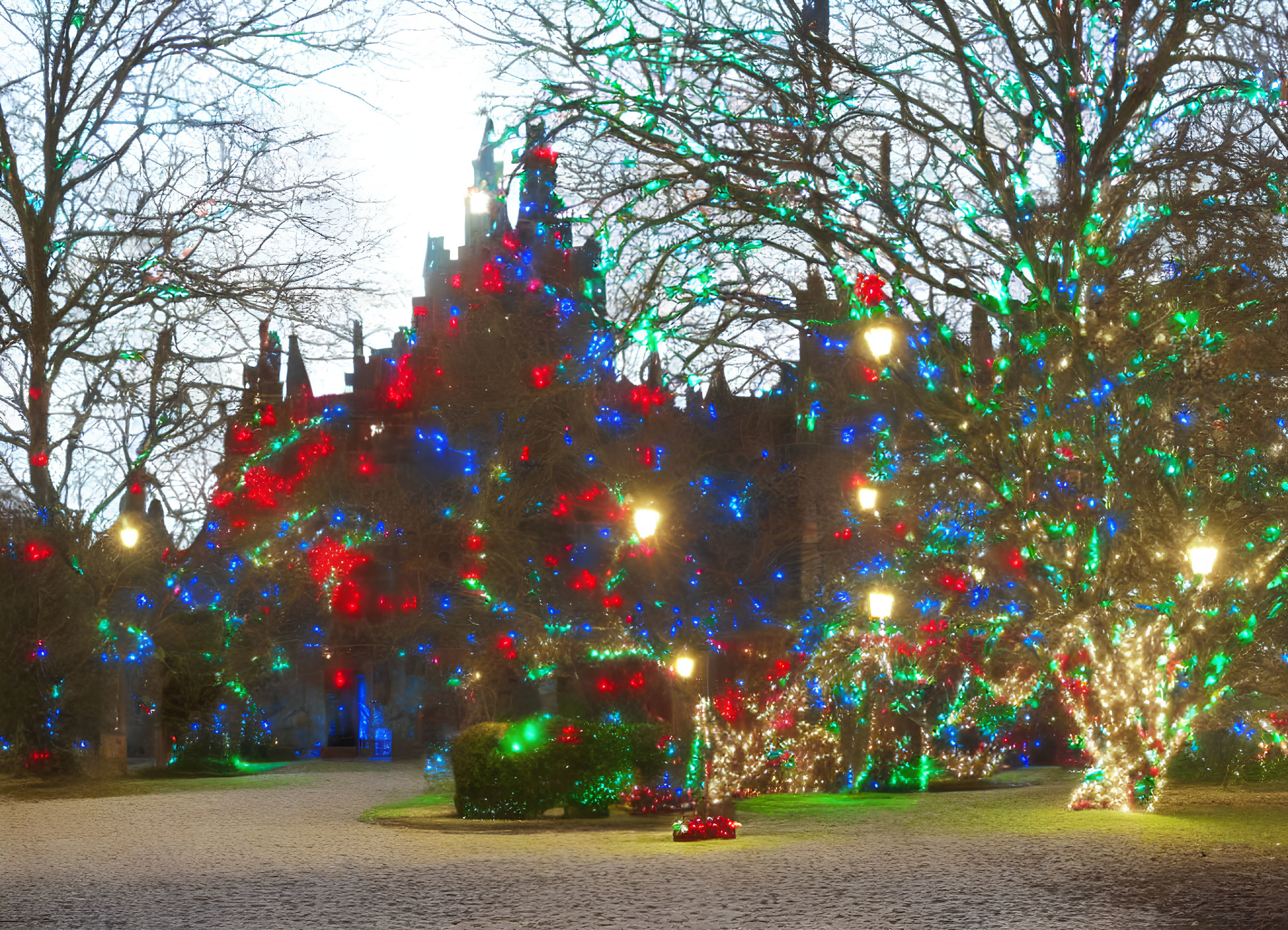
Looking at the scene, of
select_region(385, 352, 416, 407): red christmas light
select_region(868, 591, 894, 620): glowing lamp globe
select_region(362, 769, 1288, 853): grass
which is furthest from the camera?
select_region(385, 352, 416, 407): red christmas light

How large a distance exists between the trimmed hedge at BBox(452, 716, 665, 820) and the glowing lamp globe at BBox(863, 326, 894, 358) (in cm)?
666

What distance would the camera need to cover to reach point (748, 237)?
1761 cm

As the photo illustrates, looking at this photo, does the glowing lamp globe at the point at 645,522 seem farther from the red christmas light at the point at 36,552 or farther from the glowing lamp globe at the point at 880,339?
the red christmas light at the point at 36,552

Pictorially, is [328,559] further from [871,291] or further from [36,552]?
[871,291]

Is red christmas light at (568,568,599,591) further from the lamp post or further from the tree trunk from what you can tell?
the lamp post

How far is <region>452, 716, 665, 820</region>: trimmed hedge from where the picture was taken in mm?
18031

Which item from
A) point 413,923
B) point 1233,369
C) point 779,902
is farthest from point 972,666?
point 413,923

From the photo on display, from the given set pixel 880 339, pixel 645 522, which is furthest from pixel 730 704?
pixel 880 339

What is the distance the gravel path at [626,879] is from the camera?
921cm

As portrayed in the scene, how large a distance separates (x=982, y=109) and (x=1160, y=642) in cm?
686

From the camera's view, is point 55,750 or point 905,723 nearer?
point 905,723

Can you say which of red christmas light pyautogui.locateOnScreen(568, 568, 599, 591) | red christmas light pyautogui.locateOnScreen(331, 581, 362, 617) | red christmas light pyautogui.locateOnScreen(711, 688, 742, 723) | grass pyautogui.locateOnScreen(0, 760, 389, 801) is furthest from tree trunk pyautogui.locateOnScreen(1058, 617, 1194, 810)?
red christmas light pyautogui.locateOnScreen(331, 581, 362, 617)

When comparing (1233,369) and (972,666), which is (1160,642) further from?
(972,666)

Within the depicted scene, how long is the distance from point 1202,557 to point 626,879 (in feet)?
24.0
